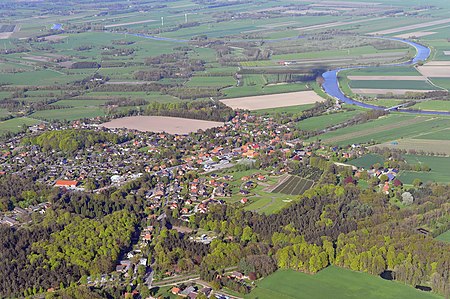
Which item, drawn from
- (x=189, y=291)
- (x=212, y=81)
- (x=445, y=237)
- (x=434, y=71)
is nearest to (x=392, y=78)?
(x=434, y=71)

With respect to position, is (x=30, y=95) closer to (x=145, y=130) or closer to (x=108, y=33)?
(x=145, y=130)

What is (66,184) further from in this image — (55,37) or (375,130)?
(55,37)

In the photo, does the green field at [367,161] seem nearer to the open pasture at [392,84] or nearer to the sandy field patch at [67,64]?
the open pasture at [392,84]

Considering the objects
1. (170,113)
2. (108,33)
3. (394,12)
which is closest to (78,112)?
(170,113)

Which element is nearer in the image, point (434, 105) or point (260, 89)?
point (434, 105)

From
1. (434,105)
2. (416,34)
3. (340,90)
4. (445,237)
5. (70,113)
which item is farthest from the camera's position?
(416,34)

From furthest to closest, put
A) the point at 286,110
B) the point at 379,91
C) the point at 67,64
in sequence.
A: the point at 67,64
the point at 379,91
the point at 286,110

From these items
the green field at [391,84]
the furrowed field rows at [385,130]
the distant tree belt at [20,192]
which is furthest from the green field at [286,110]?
the distant tree belt at [20,192]
